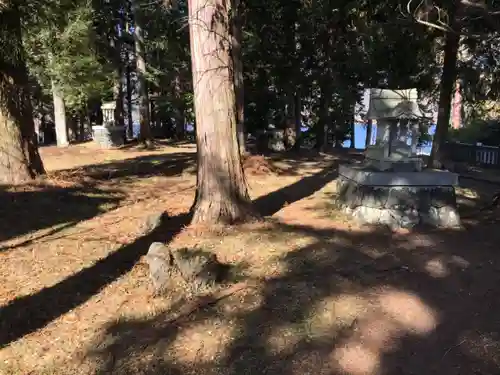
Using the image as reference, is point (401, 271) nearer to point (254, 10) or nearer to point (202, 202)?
point (202, 202)

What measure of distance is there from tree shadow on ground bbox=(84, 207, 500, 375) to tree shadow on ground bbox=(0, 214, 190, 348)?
678 millimetres

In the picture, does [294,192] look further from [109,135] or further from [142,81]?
[109,135]

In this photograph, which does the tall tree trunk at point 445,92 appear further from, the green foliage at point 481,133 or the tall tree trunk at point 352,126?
the tall tree trunk at point 352,126

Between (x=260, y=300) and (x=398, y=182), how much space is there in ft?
10.8

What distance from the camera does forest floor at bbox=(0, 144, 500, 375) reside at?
3590 millimetres

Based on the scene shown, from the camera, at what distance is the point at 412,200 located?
21.7 ft

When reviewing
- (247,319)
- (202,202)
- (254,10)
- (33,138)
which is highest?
(254,10)

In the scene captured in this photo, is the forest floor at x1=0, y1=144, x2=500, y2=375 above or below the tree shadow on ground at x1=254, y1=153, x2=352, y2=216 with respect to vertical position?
below

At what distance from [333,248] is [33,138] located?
6369mm

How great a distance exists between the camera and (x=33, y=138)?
8828 millimetres

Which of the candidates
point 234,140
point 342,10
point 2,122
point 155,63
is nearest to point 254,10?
point 342,10

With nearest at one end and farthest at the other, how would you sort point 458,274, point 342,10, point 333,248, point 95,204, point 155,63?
point 458,274 < point 333,248 < point 95,204 < point 342,10 < point 155,63

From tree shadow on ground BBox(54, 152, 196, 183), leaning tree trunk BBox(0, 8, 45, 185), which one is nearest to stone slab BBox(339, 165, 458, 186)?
tree shadow on ground BBox(54, 152, 196, 183)

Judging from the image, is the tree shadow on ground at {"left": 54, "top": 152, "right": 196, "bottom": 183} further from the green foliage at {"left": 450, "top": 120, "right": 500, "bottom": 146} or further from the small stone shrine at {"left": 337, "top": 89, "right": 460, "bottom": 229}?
the green foliage at {"left": 450, "top": 120, "right": 500, "bottom": 146}
